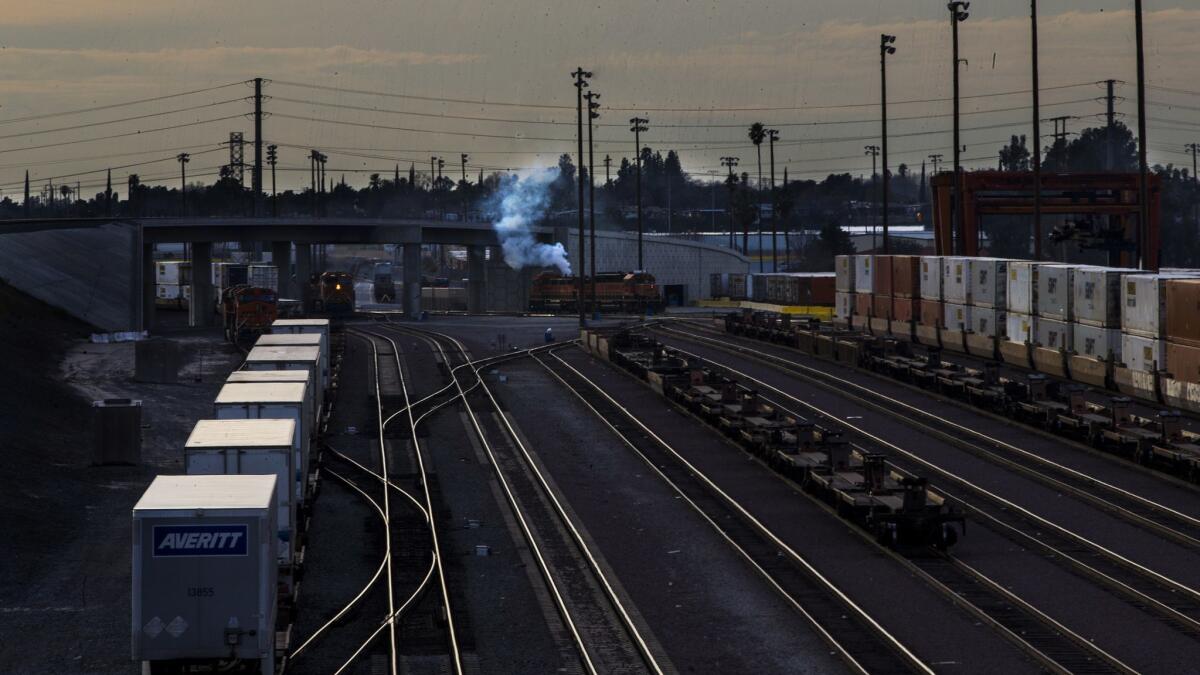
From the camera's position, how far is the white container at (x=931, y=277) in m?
56.8

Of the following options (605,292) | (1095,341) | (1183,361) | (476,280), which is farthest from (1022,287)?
(476,280)

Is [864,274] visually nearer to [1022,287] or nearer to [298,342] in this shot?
[1022,287]

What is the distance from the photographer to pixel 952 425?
39.6 meters

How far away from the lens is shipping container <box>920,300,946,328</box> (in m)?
57.4

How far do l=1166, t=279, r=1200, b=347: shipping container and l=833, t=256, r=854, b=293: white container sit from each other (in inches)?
1133

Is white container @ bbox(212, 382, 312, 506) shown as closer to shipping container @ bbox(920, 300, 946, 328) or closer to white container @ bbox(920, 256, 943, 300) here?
white container @ bbox(920, 256, 943, 300)

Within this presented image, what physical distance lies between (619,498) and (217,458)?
11.7 meters

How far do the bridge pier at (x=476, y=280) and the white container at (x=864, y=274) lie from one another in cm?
5240

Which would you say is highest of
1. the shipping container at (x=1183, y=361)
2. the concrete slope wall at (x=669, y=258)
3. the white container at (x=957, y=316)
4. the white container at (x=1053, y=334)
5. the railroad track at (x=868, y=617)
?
the concrete slope wall at (x=669, y=258)

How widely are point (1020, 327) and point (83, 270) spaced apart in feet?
177

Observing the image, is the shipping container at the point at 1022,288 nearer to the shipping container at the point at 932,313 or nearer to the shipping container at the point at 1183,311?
the shipping container at the point at 932,313

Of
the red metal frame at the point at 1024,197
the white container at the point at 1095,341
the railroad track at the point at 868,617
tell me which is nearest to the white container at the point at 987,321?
the white container at the point at 1095,341

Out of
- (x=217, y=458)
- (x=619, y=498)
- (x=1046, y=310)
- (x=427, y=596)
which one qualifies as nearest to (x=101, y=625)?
(x=217, y=458)

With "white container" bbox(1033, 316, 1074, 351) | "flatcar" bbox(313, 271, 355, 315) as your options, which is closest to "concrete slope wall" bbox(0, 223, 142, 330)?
"flatcar" bbox(313, 271, 355, 315)
